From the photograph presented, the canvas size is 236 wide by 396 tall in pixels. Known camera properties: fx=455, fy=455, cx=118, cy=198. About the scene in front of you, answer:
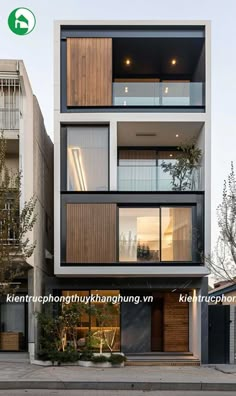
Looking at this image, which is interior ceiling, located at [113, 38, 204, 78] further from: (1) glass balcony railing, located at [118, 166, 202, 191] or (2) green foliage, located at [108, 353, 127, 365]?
(2) green foliage, located at [108, 353, 127, 365]

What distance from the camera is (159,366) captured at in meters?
14.6

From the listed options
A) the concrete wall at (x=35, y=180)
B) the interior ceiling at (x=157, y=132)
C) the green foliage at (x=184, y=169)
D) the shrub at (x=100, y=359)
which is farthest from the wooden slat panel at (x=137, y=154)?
the shrub at (x=100, y=359)

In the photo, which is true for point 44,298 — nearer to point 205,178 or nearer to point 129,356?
point 129,356

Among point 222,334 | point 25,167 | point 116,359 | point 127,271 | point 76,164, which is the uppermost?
point 76,164

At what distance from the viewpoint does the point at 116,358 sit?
14281 millimetres

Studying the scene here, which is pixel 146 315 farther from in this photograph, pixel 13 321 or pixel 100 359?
pixel 13 321

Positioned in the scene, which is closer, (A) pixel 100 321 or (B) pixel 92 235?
(B) pixel 92 235

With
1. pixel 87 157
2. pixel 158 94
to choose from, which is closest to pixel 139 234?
pixel 87 157

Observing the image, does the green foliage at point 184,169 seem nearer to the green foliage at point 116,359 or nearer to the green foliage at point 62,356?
the green foliage at point 116,359

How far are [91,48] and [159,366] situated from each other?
1079 centimetres

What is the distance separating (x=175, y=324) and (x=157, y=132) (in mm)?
7170

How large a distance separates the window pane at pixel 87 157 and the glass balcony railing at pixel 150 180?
642 millimetres

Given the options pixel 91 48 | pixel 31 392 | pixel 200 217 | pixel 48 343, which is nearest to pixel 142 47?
pixel 91 48

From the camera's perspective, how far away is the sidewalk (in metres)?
11.5
